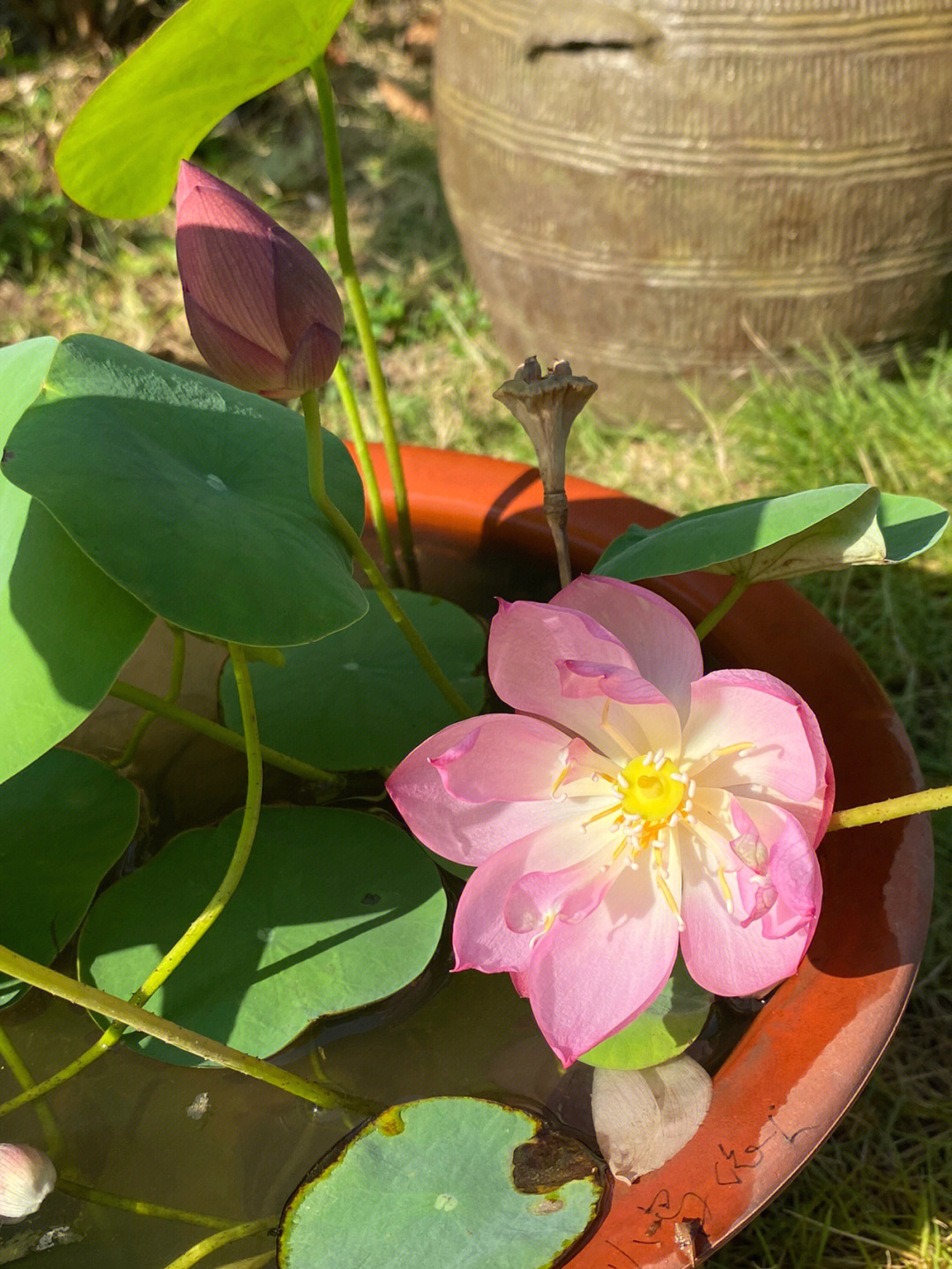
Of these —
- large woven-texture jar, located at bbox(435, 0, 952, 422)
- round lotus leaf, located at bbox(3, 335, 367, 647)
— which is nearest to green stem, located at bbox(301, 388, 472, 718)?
round lotus leaf, located at bbox(3, 335, 367, 647)

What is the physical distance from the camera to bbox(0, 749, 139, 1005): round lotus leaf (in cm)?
66

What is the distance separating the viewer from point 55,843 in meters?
0.69

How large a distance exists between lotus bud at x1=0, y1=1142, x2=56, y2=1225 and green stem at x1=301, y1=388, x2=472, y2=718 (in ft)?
0.98

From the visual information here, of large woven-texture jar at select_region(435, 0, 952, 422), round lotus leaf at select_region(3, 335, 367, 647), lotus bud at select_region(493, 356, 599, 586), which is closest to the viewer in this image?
round lotus leaf at select_region(3, 335, 367, 647)

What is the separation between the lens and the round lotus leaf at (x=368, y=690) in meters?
0.72

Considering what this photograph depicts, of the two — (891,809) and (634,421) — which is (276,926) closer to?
(891,809)

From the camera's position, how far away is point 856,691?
70cm

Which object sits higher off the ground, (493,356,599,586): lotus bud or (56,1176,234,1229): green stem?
(493,356,599,586): lotus bud

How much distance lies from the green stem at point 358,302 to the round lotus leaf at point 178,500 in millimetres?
112

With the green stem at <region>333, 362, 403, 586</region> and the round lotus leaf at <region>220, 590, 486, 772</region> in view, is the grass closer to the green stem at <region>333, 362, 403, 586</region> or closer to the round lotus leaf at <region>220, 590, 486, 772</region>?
the round lotus leaf at <region>220, 590, 486, 772</region>

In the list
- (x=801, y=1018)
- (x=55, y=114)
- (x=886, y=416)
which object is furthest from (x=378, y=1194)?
(x=55, y=114)

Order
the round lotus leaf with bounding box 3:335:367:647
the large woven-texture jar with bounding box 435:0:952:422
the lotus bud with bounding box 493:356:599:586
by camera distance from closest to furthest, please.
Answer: the round lotus leaf with bounding box 3:335:367:647
the lotus bud with bounding box 493:356:599:586
the large woven-texture jar with bounding box 435:0:952:422

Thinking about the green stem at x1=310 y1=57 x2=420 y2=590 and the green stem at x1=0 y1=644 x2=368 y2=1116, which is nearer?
the green stem at x1=0 y1=644 x2=368 y2=1116

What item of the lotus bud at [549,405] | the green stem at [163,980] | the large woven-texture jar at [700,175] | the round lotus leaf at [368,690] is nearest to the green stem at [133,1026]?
the green stem at [163,980]
